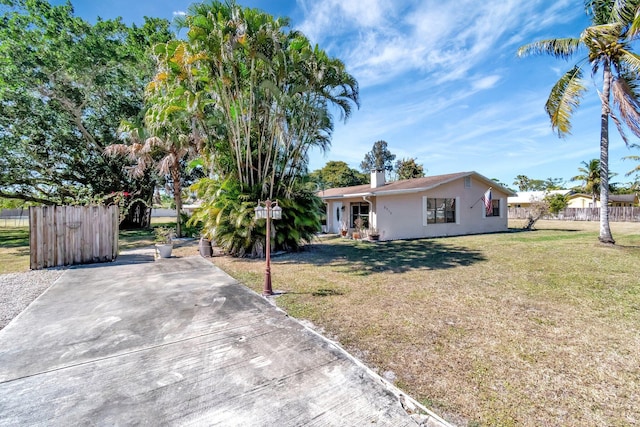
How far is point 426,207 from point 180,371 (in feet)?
44.2

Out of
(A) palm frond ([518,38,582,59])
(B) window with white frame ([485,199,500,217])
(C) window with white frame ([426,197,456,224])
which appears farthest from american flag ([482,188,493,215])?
(A) palm frond ([518,38,582,59])

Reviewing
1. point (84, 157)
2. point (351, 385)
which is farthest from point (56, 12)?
point (351, 385)

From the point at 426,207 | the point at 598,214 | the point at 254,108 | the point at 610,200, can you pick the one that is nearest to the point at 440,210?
the point at 426,207

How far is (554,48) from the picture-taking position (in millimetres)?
9922

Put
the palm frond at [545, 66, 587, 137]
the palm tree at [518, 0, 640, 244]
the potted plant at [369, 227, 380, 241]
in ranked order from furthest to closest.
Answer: the potted plant at [369, 227, 380, 241] < the palm frond at [545, 66, 587, 137] < the palm tree at [518, 0, 640, 244]

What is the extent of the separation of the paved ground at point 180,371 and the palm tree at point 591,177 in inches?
1723

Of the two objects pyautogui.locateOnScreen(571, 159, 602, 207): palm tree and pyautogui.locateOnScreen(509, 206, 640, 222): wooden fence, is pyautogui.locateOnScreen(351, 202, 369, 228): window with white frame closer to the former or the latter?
pyautogui.locateOnScreen(509, 206, 640, 222): wooden fence

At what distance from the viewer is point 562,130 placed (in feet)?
33.5

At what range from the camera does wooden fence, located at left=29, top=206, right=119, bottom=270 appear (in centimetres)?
756

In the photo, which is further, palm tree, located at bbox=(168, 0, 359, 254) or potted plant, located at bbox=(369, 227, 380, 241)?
potted plant, located at bbox=(369, 227, 380, 241)

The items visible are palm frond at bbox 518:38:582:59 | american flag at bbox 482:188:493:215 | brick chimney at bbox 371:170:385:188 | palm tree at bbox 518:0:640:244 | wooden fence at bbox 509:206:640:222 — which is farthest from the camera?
wooden fence at bbox 509:206:640:222

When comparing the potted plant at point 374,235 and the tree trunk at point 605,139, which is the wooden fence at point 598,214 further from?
the potted plant at point 374,235

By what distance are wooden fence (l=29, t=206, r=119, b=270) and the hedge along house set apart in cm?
931

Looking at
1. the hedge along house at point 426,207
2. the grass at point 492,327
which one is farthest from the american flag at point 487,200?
the grass at point 492,327
